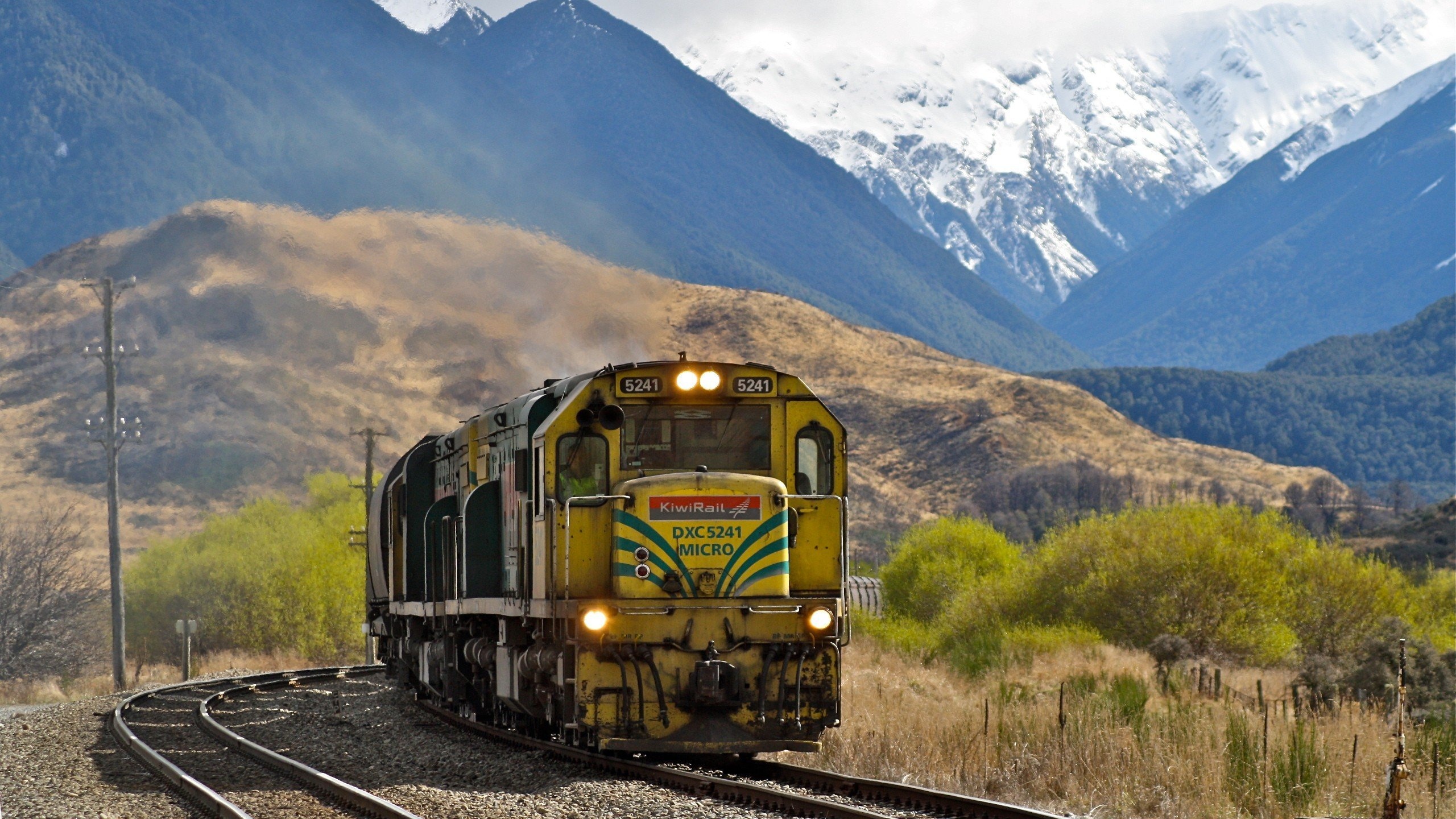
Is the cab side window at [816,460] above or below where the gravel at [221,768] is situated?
above

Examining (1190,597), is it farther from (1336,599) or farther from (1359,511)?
(1359,511)

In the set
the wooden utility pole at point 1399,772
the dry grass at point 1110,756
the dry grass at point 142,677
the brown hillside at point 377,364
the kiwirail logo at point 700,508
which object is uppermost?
the brown hillside at point 377,364

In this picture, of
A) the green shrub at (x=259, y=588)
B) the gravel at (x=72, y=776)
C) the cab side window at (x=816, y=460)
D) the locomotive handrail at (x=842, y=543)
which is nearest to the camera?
the gravel at (x=72, y=776)

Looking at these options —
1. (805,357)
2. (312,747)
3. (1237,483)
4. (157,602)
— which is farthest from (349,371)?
(312,747)

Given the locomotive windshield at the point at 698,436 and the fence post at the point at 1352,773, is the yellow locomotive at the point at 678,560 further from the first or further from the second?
the fence post at the point at 1352,773

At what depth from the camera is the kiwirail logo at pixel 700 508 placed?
45.4ft

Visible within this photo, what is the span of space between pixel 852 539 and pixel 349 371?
32558mm

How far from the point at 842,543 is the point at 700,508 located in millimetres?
1578

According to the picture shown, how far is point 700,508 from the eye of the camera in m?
13.9

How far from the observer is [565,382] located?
1538 centimetres

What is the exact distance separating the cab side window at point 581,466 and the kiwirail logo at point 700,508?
0.72 m

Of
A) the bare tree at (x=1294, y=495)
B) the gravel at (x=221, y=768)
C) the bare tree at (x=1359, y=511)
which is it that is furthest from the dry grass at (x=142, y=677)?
the bare tree at (x=1294, y=495)

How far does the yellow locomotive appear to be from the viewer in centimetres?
1370

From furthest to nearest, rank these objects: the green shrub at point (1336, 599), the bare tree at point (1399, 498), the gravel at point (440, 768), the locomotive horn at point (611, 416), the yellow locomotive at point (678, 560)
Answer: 1. the bare tree at point (1399, 498)
2. the green shrub at point (1336, 599)
3. the locomotive horn at point (611, 416)
4. the yellow locomotive at point (678, 560)
5. the gravel at point (440, 768)
